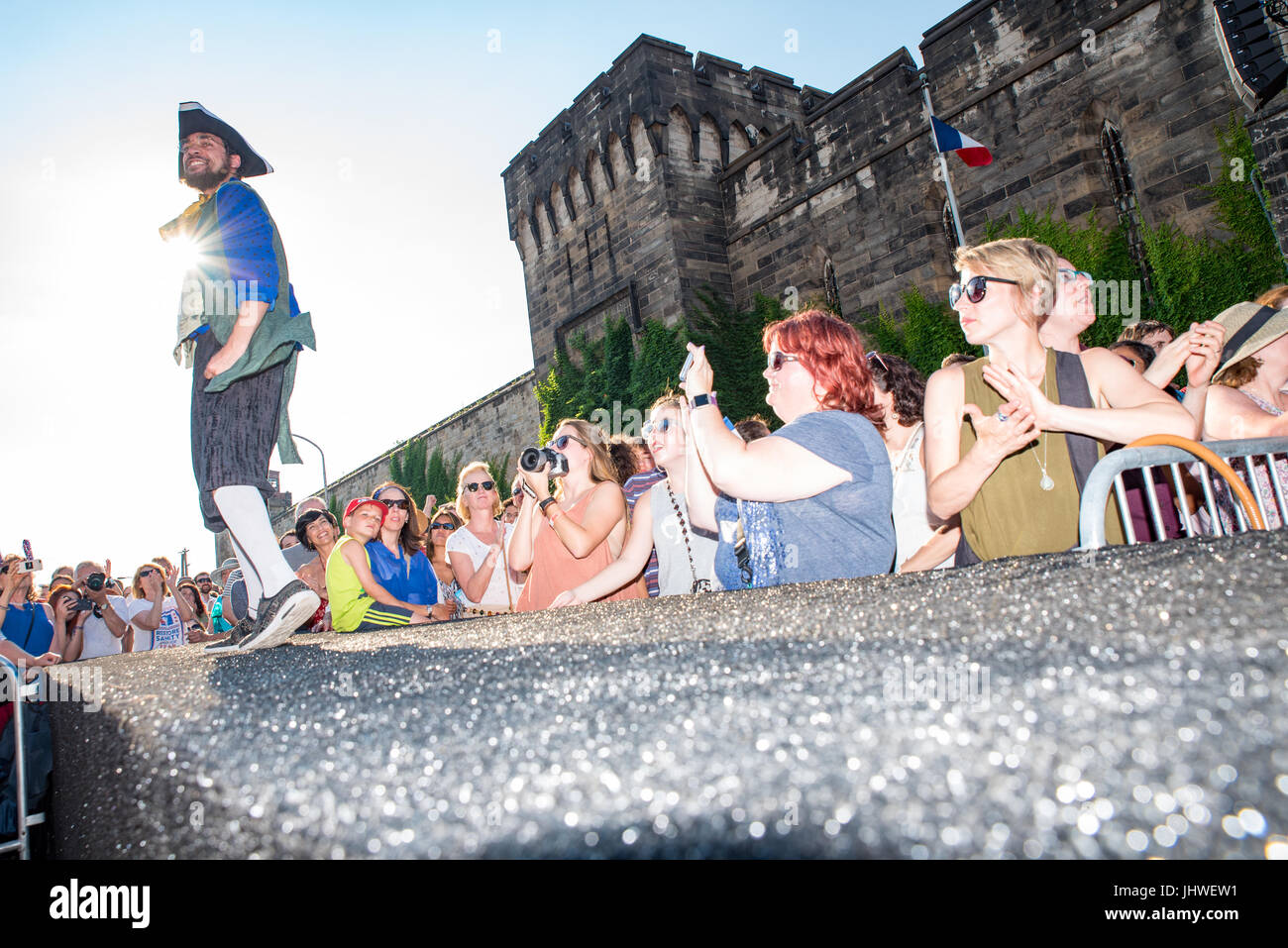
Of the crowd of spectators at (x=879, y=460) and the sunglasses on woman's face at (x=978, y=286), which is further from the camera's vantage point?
the sunglasses on woman's face at (x=978, y=286)

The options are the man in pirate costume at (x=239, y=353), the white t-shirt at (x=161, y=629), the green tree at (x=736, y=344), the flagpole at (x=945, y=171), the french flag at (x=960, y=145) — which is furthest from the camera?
the green tree at (x=736, y=344)

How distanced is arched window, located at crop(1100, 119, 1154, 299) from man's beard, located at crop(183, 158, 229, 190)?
12252 mm

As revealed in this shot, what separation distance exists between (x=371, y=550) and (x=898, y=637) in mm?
3660

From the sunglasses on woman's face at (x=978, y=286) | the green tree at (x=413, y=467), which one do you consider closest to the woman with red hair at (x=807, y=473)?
the sunglasses on woman's face at (x=978, y=286)

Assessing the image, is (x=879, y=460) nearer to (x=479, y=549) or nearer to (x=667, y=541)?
(x=667, y=541)

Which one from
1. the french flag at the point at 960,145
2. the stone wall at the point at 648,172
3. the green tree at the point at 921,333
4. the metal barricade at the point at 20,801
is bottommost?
the metal barricade at the point at 20,801

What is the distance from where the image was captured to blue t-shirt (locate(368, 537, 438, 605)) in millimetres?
3898

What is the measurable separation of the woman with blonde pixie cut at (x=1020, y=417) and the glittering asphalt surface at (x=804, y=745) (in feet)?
3.57

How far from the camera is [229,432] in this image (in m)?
2.64

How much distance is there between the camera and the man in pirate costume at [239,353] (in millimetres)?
2594

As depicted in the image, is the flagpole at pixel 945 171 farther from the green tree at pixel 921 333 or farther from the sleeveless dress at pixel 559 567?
the sleeveless dress at pixel 559 567

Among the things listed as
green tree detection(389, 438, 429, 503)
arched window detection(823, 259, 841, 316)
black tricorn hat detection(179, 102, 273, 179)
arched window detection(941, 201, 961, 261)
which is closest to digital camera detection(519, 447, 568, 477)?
black tricorn hat detection(179, 102, 273, 179)

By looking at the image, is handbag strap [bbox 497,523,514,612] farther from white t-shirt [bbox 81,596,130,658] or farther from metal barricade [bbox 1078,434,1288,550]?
white t-shirt [bbox 81,596,130,658]
